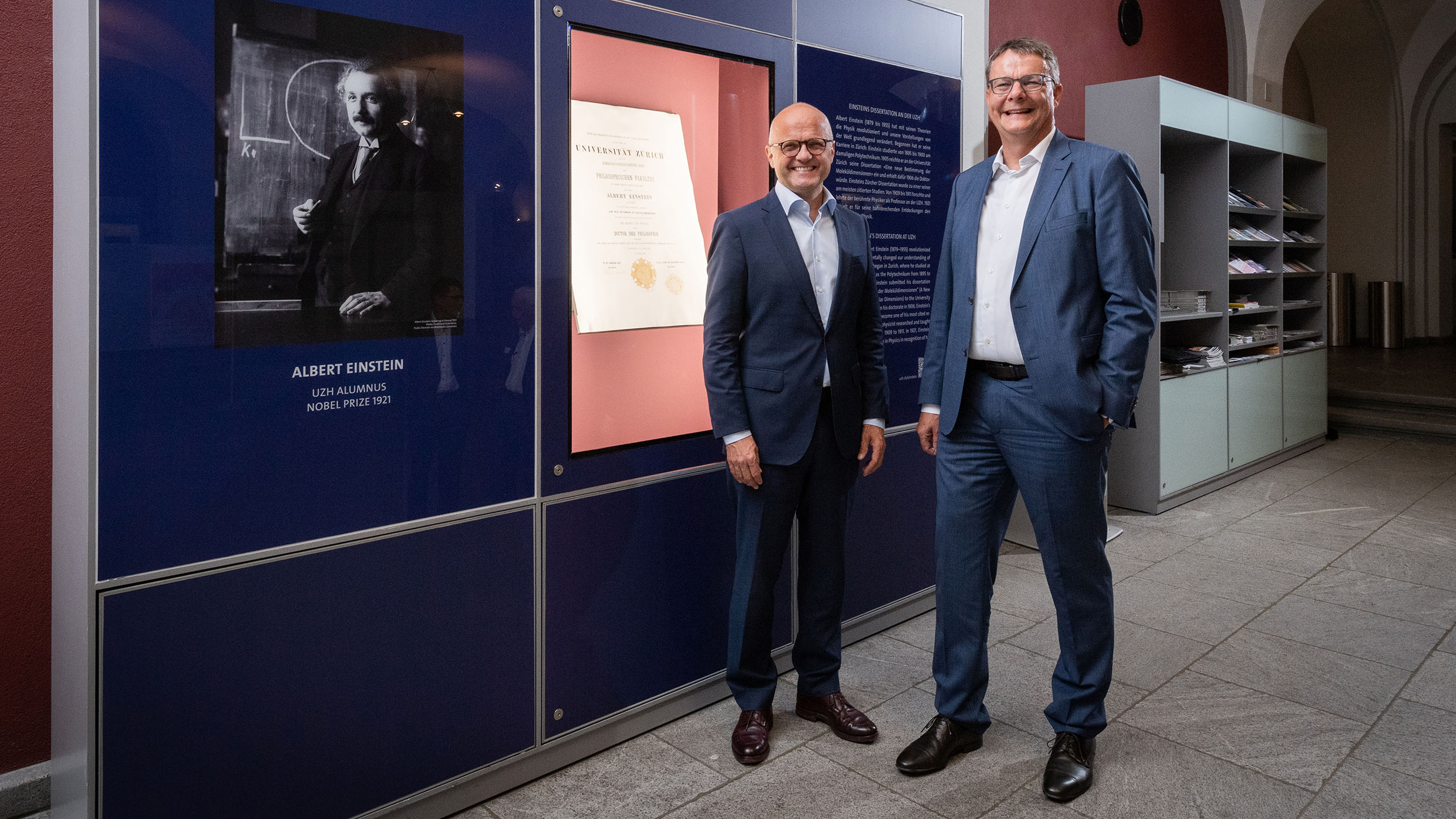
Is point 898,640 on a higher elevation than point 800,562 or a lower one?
lower

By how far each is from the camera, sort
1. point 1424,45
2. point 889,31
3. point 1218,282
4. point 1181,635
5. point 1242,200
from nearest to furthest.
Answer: point 889,31
point 1181,635
point 1218,282
point 1242,200
point 1424,45

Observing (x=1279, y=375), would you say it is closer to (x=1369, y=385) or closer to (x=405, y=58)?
(x=1369, y=385)

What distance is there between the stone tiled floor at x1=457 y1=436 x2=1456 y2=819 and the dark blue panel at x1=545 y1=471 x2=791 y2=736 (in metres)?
0.19

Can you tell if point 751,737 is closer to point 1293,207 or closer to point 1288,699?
point 1288,699

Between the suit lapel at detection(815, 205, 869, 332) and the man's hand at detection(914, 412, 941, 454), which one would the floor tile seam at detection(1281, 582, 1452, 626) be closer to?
the man's hand at detection(914, 412, 941, 454)

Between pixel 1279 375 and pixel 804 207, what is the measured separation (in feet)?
18.6

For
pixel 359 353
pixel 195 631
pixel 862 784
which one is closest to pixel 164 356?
pixel 359 353

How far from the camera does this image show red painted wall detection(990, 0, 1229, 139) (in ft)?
17.9

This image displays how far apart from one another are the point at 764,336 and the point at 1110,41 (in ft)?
16.0

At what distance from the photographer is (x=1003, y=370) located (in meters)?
2.39

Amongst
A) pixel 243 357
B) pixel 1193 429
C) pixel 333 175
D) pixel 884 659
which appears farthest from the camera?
pixel 1193 429

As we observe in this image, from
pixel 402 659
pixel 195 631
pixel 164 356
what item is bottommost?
pixel 402 659

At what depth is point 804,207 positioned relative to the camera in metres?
2.61

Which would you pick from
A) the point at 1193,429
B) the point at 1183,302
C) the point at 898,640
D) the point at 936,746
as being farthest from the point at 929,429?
the point at 1183,302
